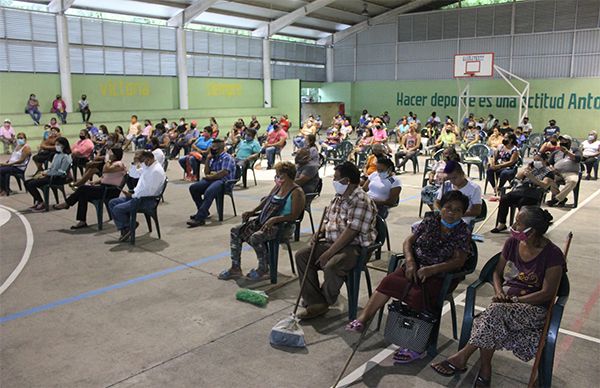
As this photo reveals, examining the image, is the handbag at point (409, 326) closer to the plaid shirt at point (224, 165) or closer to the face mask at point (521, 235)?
the face mask at point (521, 235)

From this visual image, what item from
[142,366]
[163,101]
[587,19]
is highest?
[587,19]

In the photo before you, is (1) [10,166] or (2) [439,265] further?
(1) [10,166]

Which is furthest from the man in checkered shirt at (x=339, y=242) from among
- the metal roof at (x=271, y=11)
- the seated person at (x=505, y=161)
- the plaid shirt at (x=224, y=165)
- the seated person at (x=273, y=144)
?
the metal roof at (x=271, y=11)

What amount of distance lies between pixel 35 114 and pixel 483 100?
21.2 m

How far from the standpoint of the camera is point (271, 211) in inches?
224

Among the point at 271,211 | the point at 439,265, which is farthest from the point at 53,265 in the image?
the point at 439,265

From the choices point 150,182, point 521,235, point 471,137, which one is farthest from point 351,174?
point 471,137

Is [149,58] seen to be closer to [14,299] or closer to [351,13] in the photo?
[351,13]

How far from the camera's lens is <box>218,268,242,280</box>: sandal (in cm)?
573

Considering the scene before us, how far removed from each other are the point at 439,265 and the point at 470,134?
1434 cm

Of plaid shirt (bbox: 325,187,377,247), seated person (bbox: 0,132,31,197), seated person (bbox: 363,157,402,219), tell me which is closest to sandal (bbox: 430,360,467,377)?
plaid shirt (bbox: 325,187,377,247)

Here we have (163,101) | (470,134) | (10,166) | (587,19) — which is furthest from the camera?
(163,101)

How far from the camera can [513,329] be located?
348 centimetres

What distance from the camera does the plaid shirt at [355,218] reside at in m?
4.64
